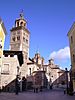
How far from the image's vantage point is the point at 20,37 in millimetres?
64625

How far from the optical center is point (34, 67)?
6500 cm

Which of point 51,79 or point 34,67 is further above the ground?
point 34,67

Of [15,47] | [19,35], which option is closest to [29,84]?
[15,47]

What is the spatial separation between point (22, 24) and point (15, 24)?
331 centimetres

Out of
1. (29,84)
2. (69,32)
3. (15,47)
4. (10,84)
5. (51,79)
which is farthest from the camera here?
(51,79)

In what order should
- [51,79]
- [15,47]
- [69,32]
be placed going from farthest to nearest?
[51,79], [15,47], [69,32]

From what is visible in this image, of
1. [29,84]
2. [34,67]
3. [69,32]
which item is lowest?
→ [29,84]

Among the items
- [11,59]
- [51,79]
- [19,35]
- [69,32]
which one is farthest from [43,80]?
[69,32]

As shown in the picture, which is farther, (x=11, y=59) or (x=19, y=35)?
(x=19, y=35)

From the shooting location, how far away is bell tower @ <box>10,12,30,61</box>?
63438 mm

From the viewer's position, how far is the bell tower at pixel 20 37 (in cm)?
6344

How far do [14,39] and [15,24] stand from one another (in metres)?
6.13

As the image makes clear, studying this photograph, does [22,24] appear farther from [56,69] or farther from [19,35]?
[56,69]

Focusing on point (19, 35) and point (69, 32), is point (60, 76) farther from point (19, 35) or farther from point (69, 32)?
point (69, 32)
